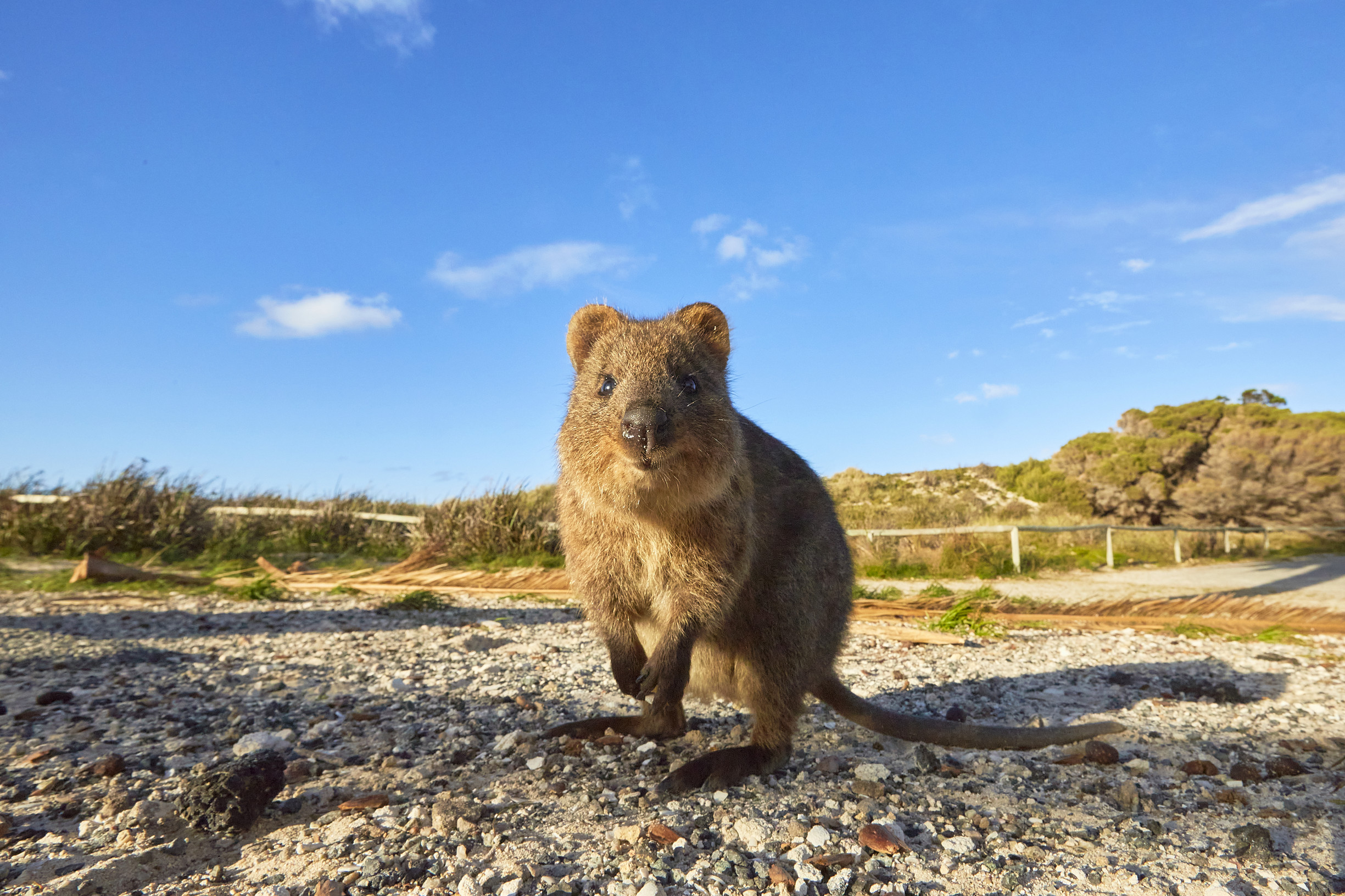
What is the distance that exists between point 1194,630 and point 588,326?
637cm

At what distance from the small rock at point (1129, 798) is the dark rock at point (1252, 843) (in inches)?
13.6

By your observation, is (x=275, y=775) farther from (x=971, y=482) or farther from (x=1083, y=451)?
(x=971, y=482)

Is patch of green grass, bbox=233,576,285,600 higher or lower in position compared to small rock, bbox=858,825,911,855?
higher

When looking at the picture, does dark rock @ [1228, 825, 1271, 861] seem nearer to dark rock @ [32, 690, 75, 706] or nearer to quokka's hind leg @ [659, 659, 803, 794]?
quokka's hind leg @ [659, 659, 803, 794]

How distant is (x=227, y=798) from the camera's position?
104 inches

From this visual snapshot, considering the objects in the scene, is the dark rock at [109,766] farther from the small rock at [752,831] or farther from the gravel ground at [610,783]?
the small rock at [752,831]

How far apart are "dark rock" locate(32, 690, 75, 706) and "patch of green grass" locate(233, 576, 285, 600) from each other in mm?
4374

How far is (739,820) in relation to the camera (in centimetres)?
273

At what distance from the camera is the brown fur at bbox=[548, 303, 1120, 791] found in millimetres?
3184

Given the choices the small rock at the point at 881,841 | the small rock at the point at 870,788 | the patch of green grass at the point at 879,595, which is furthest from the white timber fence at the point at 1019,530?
the small rock at the point at 881,841

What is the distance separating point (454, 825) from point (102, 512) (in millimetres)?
13881

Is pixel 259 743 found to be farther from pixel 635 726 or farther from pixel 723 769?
pixel 723 769

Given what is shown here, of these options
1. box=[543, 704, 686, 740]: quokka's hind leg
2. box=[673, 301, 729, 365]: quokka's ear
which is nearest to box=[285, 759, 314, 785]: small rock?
box=[543, 704, 686, 740]: quokka's hind leg

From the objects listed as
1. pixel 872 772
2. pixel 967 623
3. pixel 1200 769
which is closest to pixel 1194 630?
pixel 967 623
